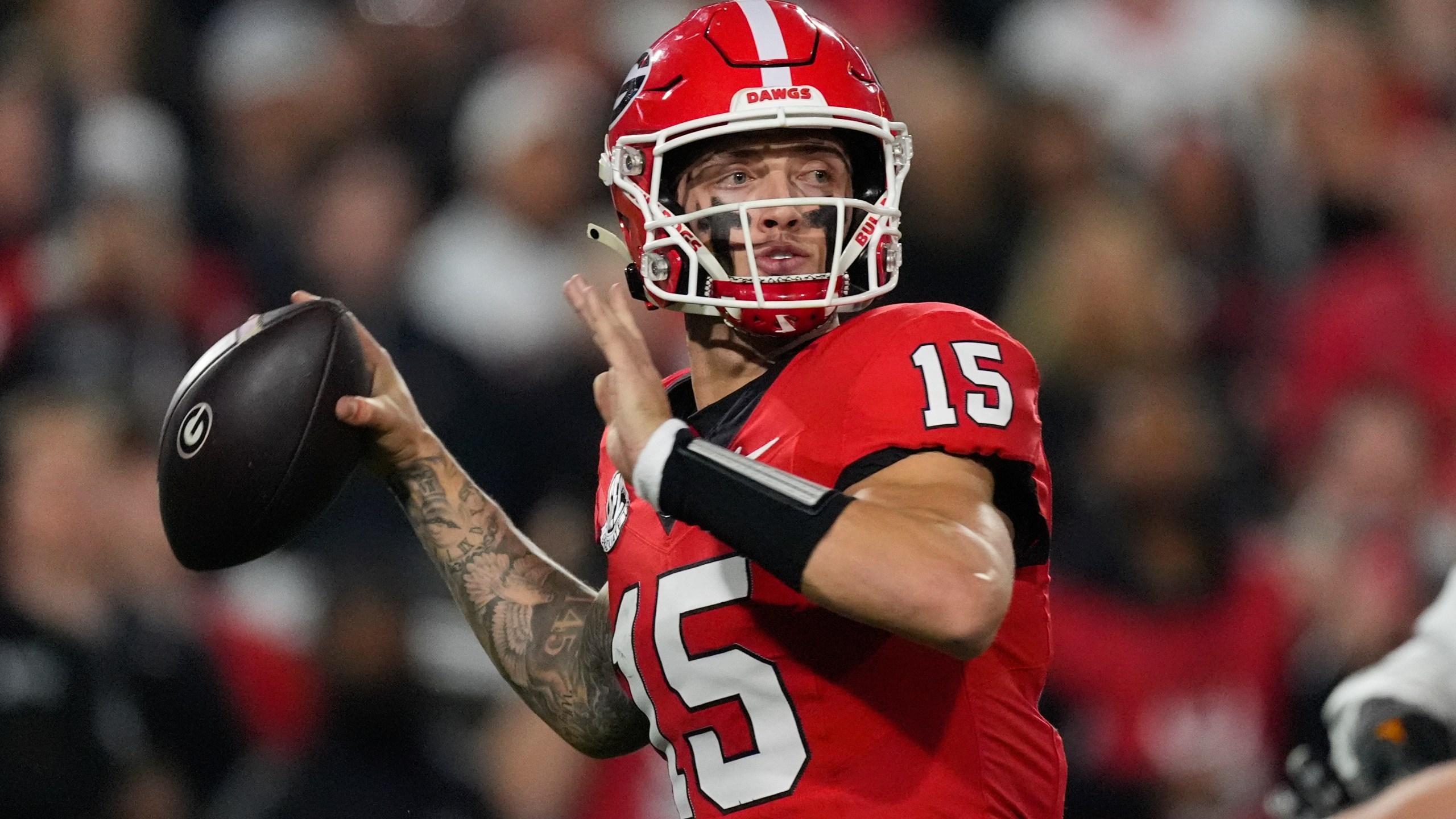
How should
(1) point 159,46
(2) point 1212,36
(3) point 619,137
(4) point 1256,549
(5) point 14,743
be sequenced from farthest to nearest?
(2) point 1212,36, (1) point 159,46, (4) point 1256,549, (5) point 14,743, (3) point 619,137

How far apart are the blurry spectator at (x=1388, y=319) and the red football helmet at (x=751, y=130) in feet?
10.4

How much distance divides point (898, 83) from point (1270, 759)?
252cm

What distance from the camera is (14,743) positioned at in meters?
→ 4.21

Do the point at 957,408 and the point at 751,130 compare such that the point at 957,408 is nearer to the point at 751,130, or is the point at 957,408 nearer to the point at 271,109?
the point at 751,130

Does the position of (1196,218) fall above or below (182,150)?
below

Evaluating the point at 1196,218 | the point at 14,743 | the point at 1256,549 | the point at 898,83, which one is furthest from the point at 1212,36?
the point at 14,743

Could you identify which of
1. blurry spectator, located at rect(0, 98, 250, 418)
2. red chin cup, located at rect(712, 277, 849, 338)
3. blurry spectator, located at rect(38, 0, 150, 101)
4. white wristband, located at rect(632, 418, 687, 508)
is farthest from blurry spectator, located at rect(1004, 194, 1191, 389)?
white wristband, located at rect(632, 418, 687, 508)

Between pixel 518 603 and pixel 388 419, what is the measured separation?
0.37 m

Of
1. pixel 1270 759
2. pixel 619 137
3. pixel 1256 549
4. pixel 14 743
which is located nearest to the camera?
pixel 619 137

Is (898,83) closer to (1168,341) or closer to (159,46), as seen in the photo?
(1168,341)

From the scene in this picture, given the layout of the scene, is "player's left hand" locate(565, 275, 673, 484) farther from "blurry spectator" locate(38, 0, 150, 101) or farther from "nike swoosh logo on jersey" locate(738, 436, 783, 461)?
"blurry spectator" locate(38, 0, 150, 101)

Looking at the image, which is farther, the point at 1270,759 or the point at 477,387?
the point at 477,387

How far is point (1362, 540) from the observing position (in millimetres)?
4762

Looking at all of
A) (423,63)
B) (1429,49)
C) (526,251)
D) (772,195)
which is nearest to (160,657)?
(526,251)
